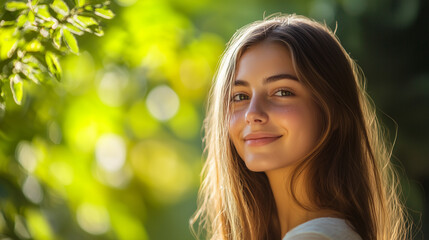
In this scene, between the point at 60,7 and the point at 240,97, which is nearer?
the point at 60,7

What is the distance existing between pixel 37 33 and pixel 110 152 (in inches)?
46.7

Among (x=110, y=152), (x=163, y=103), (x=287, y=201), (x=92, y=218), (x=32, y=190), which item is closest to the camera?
(x=287, y=201)

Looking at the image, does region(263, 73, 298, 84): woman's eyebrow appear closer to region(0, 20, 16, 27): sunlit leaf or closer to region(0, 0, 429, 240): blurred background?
region(0, 20, 16, 27): sunlit leaf

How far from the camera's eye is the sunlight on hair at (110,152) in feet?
7.14

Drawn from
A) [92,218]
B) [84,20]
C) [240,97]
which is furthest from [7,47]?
[92,218]

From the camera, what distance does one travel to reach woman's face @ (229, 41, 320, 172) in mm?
1096

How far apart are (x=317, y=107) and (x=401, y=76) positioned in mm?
1314

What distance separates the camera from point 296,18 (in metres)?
1.28

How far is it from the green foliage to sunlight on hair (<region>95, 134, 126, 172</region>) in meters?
1.10

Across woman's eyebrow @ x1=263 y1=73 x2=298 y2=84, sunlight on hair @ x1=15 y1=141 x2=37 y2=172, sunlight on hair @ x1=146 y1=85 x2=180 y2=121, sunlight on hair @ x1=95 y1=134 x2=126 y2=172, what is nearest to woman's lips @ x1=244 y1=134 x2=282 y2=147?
woman's eyebrow @ x1=263 y1=73 x2=298 y2=84

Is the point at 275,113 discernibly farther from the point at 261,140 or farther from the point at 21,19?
the point at 21,19

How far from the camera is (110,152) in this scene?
7.32 ft

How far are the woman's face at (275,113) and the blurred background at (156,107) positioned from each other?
76cm

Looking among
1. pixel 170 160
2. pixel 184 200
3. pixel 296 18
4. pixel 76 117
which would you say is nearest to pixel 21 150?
pixel 76 117
